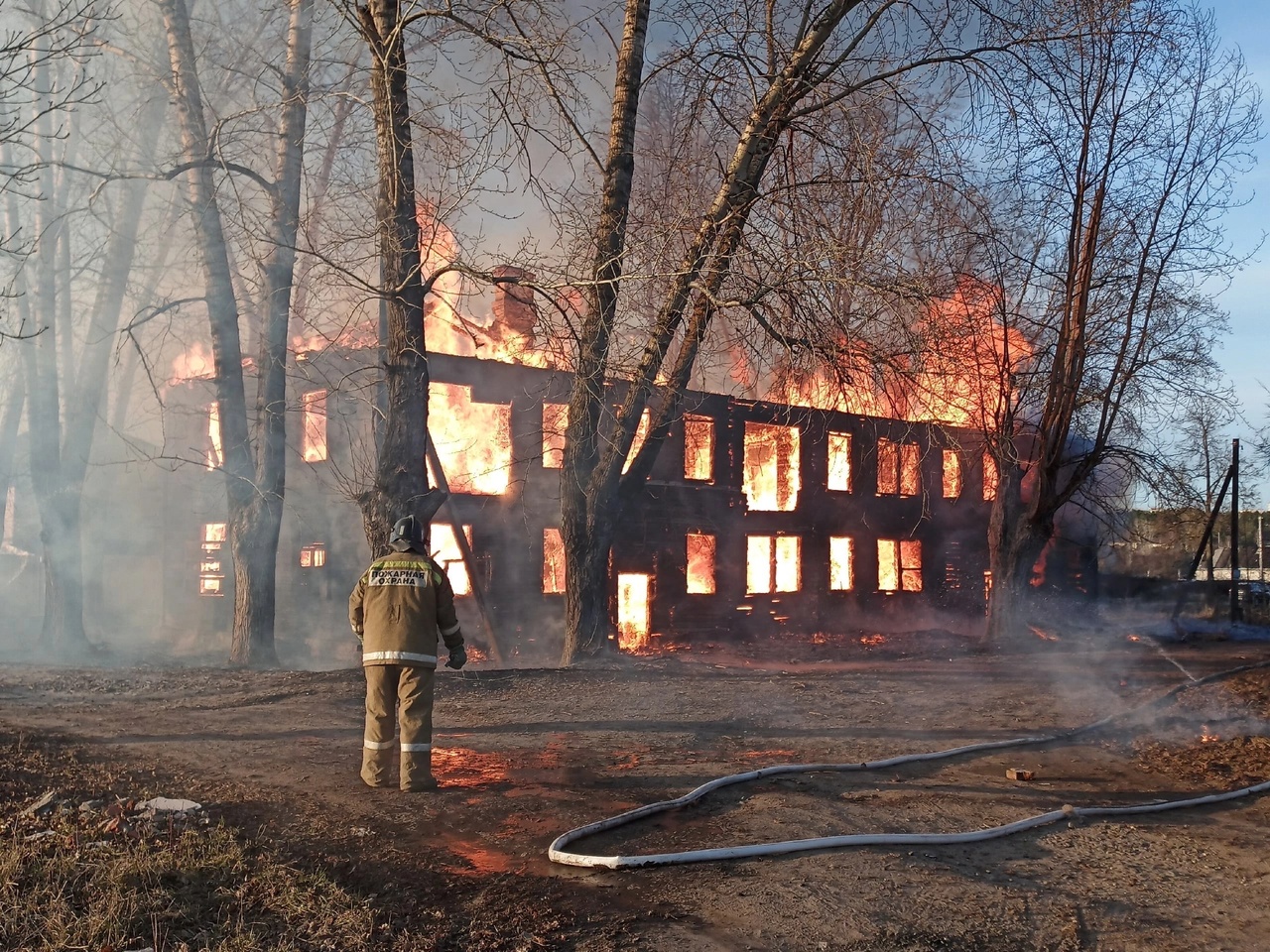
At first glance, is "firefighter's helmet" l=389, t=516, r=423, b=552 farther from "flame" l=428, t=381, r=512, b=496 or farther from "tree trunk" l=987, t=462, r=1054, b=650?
"tree trunk" l=987, t=462, r=1054, b=650

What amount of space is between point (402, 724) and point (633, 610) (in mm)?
16194

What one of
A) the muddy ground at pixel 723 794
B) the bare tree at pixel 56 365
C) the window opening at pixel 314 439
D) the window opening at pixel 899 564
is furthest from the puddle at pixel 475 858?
the window opening at pixel 899 564

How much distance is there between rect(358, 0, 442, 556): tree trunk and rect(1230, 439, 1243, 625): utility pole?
1003 inches

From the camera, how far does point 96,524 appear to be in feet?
83.7

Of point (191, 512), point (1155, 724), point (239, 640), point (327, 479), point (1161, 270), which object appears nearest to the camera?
point (1155, 724)

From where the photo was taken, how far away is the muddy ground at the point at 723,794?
165 inches

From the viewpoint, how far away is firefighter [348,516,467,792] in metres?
5.96

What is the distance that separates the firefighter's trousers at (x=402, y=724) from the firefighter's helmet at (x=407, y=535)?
80cm

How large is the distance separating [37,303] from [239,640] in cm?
787

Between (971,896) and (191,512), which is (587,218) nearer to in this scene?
(971,896)

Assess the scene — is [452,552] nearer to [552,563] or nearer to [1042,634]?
[552,563]

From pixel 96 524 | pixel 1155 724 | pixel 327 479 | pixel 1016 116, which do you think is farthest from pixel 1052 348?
pixel 96 524

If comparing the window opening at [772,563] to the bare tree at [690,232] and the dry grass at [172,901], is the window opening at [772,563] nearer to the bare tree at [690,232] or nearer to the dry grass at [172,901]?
the bare tree at [690,232]

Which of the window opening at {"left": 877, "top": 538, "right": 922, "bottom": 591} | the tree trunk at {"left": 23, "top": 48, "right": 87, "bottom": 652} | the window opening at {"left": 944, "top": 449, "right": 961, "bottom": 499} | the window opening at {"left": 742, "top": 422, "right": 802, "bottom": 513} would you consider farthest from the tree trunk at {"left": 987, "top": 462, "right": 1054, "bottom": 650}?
the tree trunk at {"left": 23, "top": 48, "right": 87, "bottom": 652}
